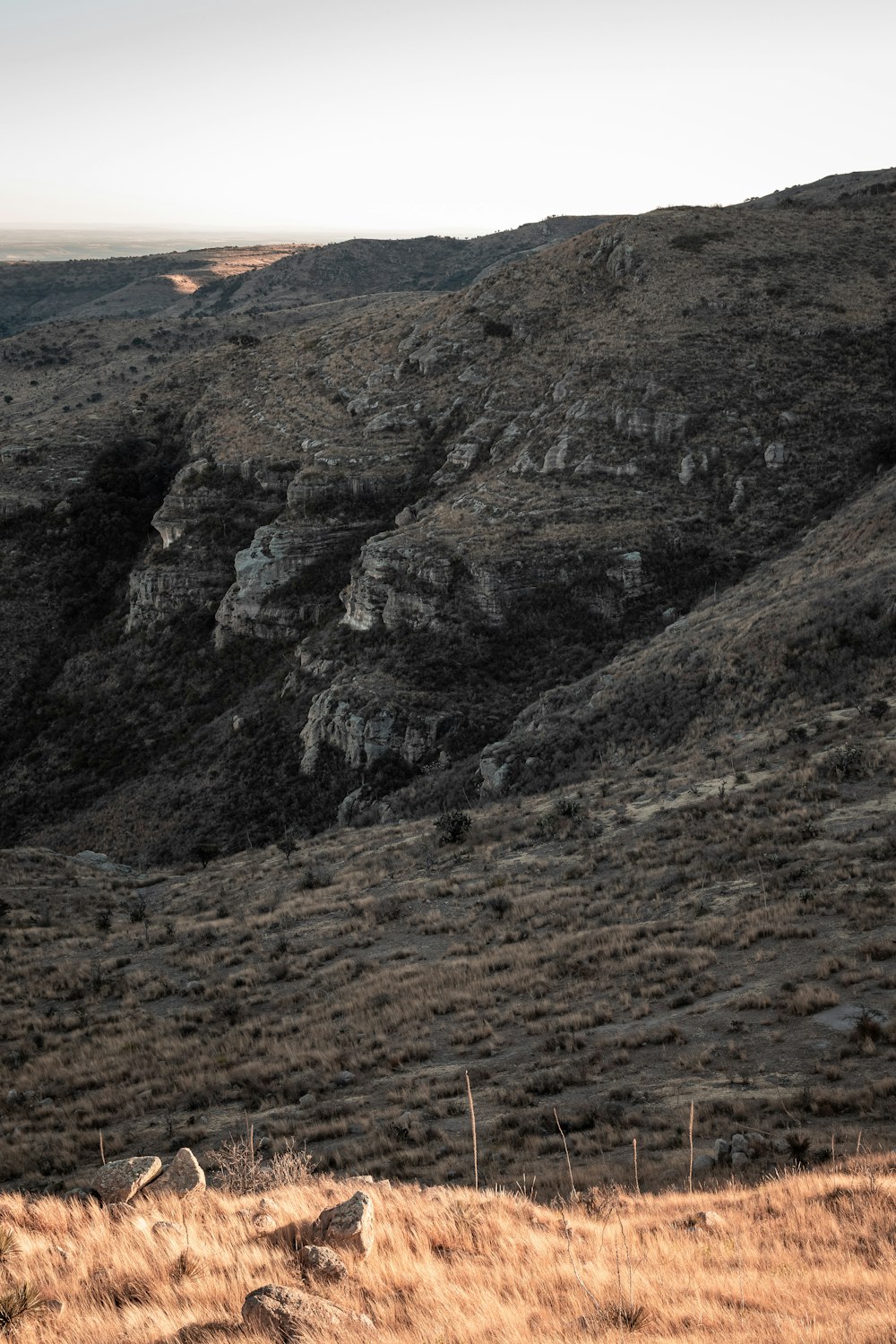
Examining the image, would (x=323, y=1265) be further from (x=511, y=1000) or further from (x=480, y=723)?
(x=480, y=723)

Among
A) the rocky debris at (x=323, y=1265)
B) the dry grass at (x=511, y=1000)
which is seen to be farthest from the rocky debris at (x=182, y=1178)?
the dry grass at (x=511, y=1000)

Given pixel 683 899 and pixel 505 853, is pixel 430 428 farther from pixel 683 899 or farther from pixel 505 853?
pixel 683 899

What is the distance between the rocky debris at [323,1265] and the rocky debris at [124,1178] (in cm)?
272

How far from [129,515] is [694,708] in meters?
51.2

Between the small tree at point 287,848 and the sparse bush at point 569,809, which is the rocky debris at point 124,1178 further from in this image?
the small tree at point 287,848

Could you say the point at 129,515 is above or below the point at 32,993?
above

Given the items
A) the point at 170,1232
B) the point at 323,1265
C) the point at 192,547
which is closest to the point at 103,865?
the point at 192,547

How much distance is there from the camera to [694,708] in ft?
98.0

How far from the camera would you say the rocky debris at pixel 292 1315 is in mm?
5676

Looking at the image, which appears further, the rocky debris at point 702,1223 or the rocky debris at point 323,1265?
the rocky debris at point 702,1223

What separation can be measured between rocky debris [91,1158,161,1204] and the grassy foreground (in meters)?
0.45

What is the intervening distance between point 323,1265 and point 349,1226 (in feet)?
1.26

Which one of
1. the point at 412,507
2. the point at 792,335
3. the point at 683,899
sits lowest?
the point at 683,899

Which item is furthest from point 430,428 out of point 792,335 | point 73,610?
point 73,610
